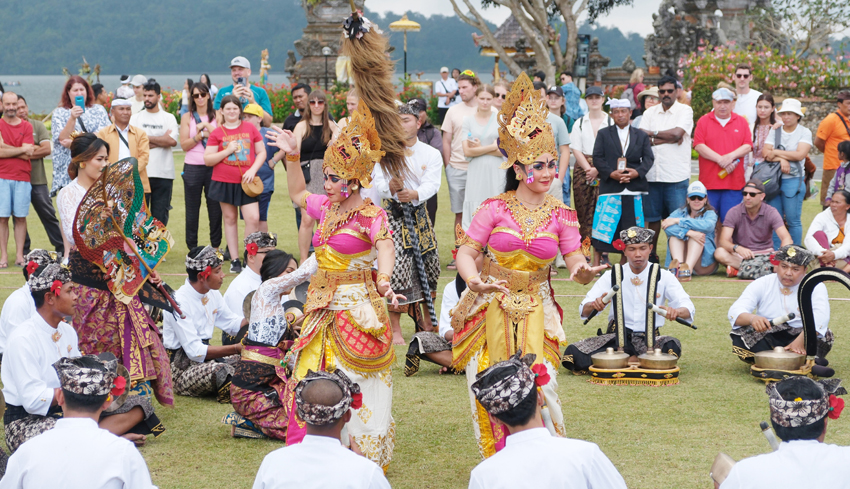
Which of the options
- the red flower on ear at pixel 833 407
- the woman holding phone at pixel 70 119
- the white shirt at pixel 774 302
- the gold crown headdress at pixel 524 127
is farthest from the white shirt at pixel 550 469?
the woman holding phone at pixel 70 119

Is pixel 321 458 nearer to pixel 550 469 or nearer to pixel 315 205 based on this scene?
pixel 550 469

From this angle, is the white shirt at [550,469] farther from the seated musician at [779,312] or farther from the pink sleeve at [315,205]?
the seated musician at [779,312]

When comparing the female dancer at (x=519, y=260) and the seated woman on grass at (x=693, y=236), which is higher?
the female dancer at (x=519, y=260)

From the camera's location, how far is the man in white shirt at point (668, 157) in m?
9.59

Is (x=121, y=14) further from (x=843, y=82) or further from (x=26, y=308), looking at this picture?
(x=26, y=308)

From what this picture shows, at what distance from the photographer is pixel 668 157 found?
957 cm

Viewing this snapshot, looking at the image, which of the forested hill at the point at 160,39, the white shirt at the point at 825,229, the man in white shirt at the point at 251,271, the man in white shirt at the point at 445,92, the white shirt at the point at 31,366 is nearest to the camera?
the white shirt at the point at 31,366

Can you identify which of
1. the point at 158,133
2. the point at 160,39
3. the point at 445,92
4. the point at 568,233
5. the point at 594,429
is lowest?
the point at 594,429

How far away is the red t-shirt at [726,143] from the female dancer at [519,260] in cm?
565

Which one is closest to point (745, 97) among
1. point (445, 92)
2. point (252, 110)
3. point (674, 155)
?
point (674, 155)

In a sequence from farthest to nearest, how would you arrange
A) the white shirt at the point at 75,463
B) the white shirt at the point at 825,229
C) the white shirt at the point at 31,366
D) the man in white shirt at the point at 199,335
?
the white shirt at the point at 825,229 < the man in white shirt at the point at 199,335 < the white shirt at the point at 31,366 < the white shirt at the point at 75,463

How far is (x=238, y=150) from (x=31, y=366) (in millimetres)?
5180

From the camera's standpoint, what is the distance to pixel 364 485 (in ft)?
9.20

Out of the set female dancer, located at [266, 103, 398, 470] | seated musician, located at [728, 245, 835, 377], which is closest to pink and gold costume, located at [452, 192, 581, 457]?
female dancer, located at [266, 103, 398, 470]
